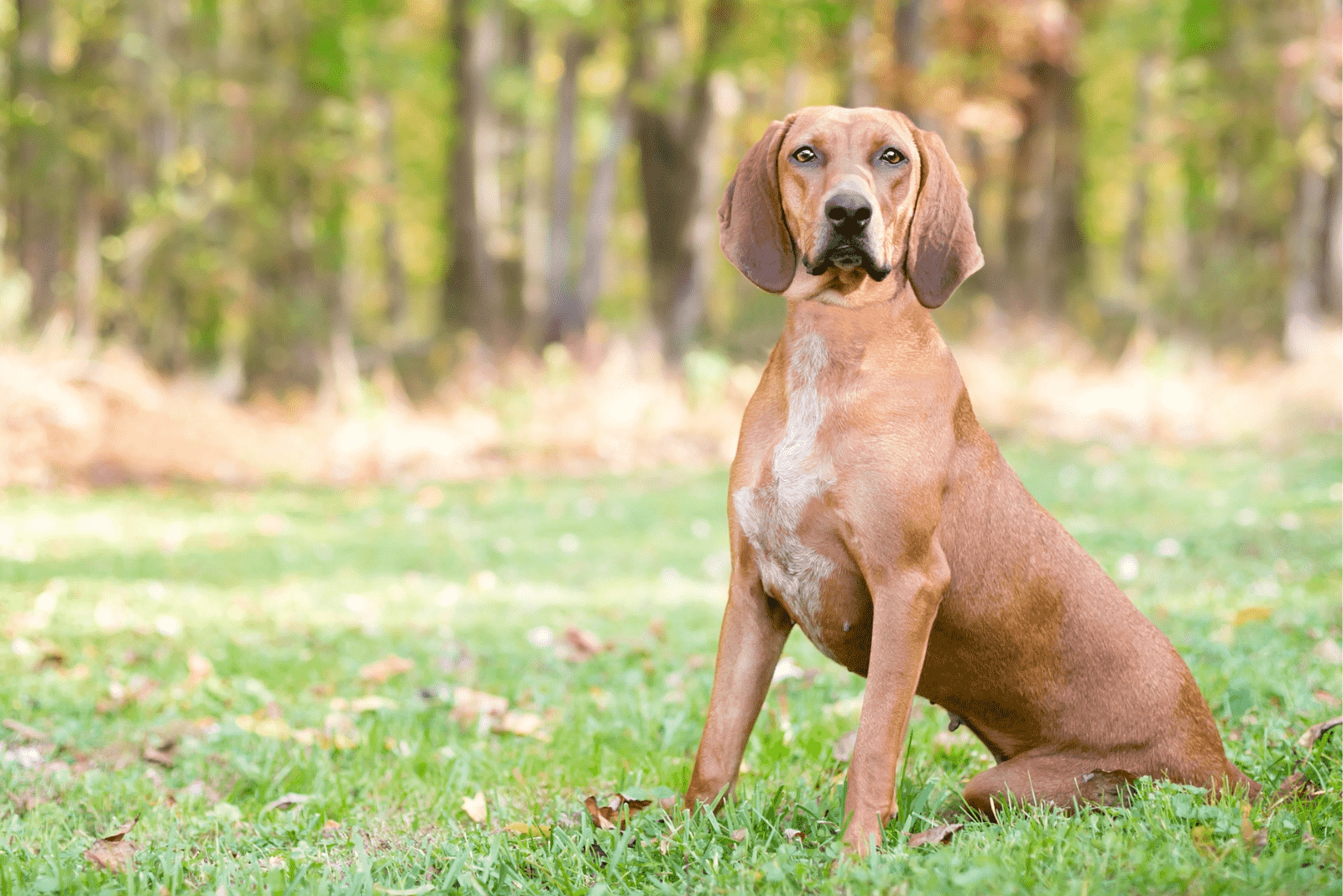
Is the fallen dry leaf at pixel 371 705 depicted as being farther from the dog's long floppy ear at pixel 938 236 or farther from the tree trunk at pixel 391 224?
the tree trunk at pixel 391 224

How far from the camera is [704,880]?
8.67 feet

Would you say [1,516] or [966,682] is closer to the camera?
[966,682]

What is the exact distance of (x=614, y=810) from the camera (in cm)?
313

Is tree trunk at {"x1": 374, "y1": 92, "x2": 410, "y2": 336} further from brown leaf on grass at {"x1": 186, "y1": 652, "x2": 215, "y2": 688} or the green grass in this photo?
brown leaf on grass at {"x1": 186, "y1": 652, "x2": 215, "y2": 688}

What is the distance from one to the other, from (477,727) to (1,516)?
729 centimetres

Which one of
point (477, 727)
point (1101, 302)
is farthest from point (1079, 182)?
point (477, 727)

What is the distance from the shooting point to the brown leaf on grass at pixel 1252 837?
2510 mm

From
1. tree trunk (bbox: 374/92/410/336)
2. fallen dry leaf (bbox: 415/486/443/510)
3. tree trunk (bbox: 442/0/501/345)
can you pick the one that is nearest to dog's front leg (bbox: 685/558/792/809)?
fallen dry leaf (bbox: 415/486/443/510)

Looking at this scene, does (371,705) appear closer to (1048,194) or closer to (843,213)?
(843,213)

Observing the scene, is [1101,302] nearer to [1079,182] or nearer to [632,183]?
[1079,182]

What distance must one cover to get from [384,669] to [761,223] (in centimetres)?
302

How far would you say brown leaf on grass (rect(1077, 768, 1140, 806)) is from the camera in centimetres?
297

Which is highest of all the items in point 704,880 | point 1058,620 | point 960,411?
point 960,411

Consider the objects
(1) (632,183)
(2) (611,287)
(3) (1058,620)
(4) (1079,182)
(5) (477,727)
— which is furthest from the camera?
(2) (611,287)
